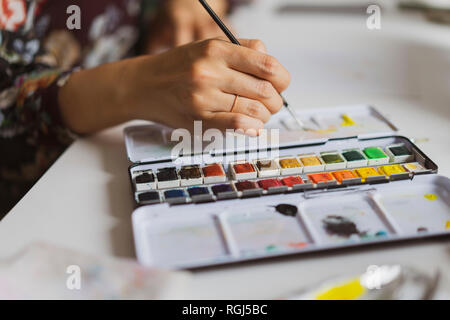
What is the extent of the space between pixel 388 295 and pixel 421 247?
0.25ft

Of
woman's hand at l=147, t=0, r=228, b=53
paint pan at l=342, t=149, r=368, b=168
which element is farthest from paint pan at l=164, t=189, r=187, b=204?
woman's hand at l=147, t=0, r=228, b=53

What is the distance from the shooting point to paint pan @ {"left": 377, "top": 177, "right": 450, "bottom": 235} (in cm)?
50

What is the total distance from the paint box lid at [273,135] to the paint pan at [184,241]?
132 mm

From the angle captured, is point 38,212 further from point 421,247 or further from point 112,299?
point 421,247

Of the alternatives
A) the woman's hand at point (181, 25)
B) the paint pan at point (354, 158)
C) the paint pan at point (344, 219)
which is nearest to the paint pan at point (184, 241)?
the paint pan at point (344, 219)

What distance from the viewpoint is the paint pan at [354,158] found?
60 cm

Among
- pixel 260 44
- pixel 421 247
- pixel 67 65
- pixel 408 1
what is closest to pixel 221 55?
pixel 260 44

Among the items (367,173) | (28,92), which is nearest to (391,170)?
(367,173)

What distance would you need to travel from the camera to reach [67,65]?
1029 millimetres

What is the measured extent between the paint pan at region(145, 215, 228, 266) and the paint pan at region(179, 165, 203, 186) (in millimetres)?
65

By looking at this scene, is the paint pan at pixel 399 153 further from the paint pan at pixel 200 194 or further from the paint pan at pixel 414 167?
the paint pan at pixel 200 194

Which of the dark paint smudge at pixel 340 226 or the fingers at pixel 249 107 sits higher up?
the fingers at pixel 249 107

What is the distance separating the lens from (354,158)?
61cm

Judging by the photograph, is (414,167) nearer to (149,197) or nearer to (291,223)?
(291,223)
